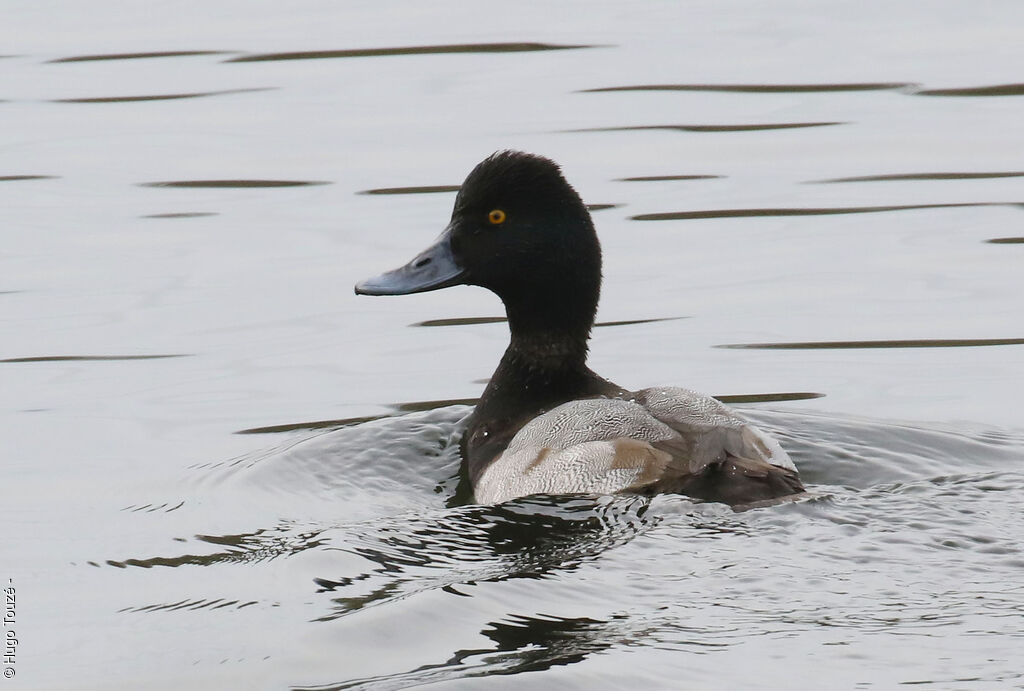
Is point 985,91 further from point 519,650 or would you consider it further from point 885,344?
point 519,650

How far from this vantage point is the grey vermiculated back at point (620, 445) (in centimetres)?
640

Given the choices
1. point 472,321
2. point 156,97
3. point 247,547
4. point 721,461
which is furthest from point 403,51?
point 721,461

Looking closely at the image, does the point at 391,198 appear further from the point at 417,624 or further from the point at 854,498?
the point at 417,624

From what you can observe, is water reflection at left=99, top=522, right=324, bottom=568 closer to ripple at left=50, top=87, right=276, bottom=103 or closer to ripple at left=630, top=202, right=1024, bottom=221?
ripple at left=630, top=202, right=1024, bottom=221

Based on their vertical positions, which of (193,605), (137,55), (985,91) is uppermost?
(137,55)

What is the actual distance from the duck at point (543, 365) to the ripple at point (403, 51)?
6786 millimetres

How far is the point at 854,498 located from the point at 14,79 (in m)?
9.41

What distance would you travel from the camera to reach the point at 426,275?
7.86 meters

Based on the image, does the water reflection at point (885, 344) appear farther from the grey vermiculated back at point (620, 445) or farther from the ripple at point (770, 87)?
the ripple at point (770, 87)

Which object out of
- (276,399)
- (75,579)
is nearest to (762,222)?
(276,399)

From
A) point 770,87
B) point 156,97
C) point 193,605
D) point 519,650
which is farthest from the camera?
point 156,97

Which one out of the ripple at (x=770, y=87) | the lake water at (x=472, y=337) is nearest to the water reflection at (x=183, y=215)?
the lake water at (x=472, y=337)

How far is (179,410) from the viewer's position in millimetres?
8641

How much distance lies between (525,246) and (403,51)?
7208 millimetres
